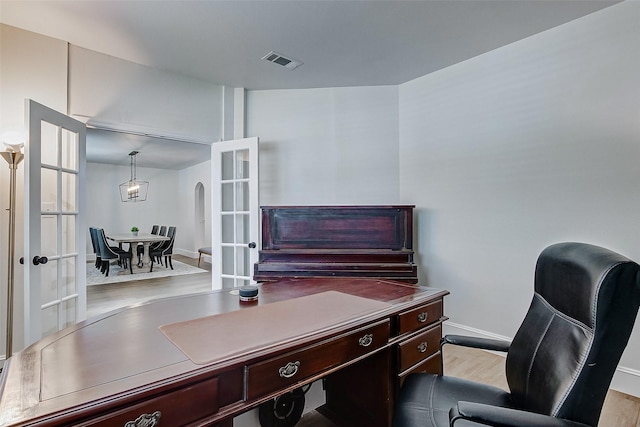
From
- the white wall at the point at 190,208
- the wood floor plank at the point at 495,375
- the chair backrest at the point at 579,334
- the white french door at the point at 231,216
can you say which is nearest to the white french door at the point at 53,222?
the white french door at the point at 231,216

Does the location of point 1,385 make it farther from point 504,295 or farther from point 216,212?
point 504,295

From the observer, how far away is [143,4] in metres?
2.29

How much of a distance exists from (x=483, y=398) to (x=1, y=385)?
1.57 meters

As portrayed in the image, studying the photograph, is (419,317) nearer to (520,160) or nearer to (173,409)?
(173,409)

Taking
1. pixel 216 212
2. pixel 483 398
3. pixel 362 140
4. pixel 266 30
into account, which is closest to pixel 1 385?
pixel 483 398

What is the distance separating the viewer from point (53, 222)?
2.62m

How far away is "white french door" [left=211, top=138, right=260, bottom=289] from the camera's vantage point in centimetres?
371

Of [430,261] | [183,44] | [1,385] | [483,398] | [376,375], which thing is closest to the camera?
[1,385]

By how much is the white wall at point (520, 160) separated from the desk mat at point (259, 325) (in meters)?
2.00

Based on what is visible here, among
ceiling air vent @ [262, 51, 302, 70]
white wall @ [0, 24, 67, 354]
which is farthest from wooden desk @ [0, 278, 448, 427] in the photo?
ceiling air vent @ [262, 51, 302, 70]

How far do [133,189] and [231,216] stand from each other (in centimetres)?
583

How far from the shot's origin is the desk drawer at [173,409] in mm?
733

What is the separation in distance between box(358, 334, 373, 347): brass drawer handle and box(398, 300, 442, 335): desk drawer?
0.21 meters

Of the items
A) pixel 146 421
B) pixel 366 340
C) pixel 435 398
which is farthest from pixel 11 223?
pixel 435 398
